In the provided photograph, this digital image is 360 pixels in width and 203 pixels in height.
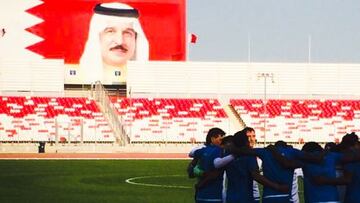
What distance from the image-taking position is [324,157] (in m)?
11.8

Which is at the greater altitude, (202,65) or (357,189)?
(202,65)

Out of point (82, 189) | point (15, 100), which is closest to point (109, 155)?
point (15, 100)

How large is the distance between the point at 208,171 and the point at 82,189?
16872 millimetres

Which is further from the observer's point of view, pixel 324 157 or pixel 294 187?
pixel 294 187

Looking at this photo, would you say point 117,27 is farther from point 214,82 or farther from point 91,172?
point 91,172

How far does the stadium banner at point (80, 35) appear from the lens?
245ft

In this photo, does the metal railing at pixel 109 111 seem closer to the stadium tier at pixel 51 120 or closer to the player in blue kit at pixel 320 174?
the stadium tier at pixel 51 120

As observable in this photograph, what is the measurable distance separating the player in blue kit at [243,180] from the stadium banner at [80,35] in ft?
205

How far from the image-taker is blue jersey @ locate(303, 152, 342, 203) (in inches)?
464

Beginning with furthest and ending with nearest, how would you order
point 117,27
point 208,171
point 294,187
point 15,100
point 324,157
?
point 117,27, point 15,100, point 294,187, point 208,171, point 324,157

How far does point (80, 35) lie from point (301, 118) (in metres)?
19.5

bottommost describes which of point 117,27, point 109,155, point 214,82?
point 109,155

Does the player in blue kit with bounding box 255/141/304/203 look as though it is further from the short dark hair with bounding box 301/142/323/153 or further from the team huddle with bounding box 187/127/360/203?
the short dark hair with bounding box 301/142/323/153

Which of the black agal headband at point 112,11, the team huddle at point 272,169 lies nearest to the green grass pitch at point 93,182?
the team huddle at point 272,169
